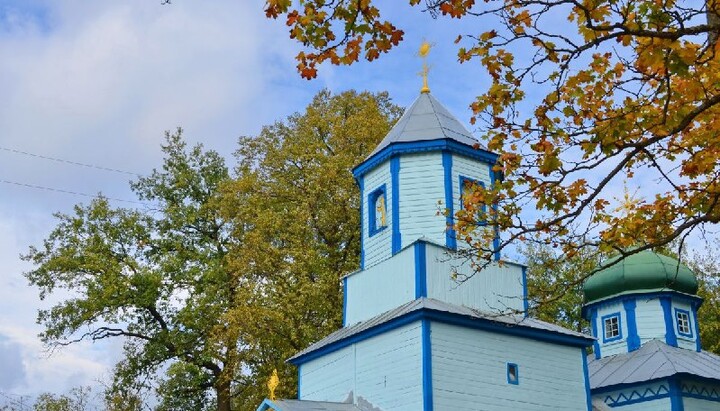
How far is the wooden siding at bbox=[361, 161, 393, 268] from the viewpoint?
51.1 ft

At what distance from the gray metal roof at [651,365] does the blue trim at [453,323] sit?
5.76 metres

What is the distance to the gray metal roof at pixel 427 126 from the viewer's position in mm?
16094

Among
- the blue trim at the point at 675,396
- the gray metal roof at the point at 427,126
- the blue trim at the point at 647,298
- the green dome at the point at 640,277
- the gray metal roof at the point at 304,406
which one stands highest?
the gray metal roof at the point at 427,126

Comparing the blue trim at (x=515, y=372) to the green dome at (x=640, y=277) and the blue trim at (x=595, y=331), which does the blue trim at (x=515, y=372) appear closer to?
the green dome at (x=640, y=277)

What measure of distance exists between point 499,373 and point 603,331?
10.5m

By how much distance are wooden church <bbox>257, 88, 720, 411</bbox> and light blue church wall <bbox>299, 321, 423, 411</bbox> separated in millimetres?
20

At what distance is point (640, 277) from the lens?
2284 centimetres

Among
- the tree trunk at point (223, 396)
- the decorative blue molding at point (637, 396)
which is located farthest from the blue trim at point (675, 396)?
the tree trunk at point (223, 396)

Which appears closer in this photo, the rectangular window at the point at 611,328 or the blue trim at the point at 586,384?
the blue trim at the point at 586,384

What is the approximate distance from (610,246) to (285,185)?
16.1 m

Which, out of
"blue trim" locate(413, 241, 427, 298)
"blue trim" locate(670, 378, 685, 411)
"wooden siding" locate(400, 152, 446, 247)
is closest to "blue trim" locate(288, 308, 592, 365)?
"blue trim" locate(413, 241, 427, 298)

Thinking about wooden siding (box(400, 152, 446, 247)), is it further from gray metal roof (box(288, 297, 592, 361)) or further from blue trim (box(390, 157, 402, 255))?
gray metal roof (box(288, 297, 592, 361))

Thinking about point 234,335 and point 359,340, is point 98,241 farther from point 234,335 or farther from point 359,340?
point 359,340

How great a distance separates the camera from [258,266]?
21.3 metres
